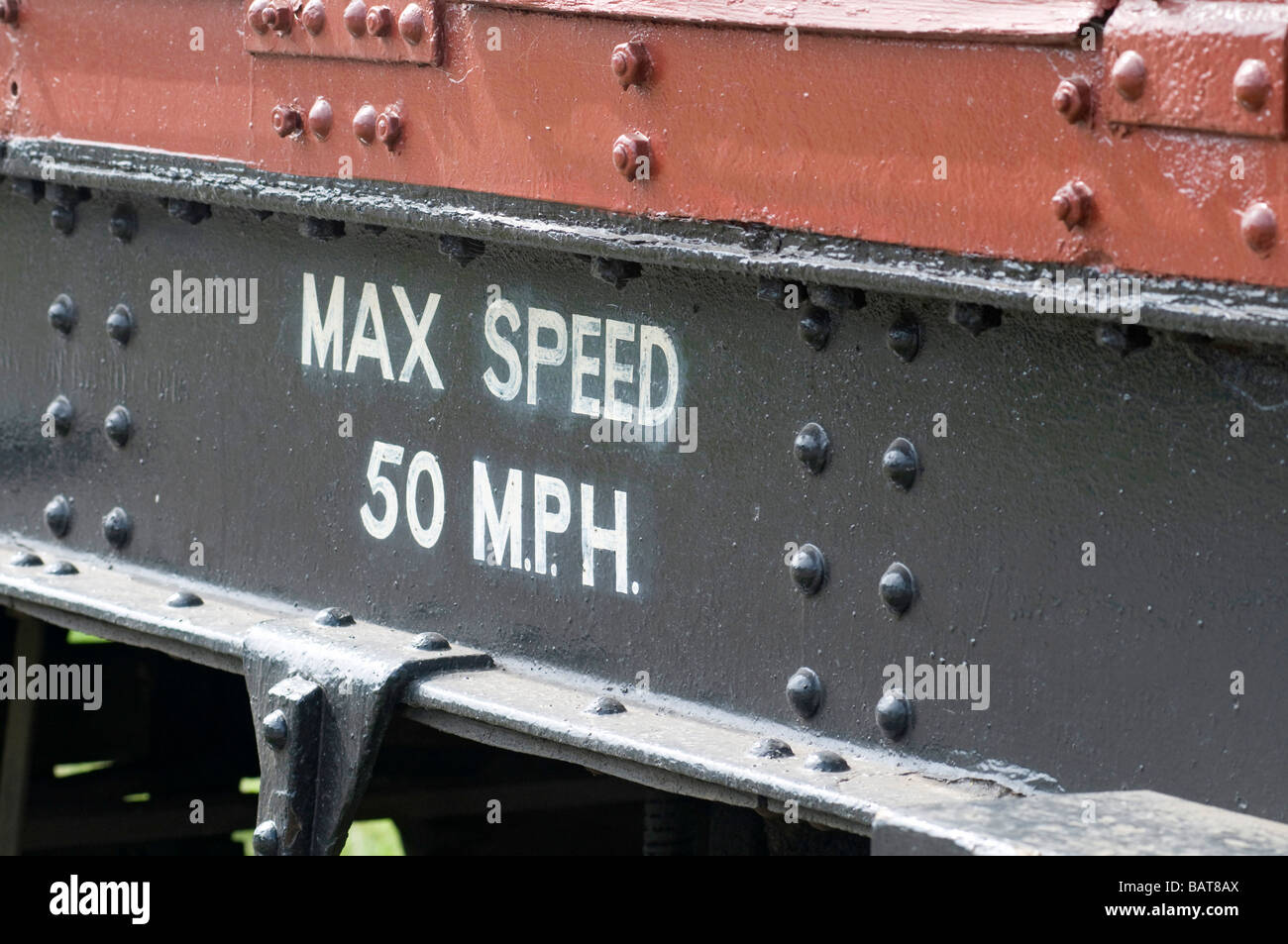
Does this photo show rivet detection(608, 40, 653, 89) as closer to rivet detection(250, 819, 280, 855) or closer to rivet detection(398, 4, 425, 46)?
rivet detection(398, 4, 425, 46)

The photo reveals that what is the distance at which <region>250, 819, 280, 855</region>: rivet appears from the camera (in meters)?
2.52

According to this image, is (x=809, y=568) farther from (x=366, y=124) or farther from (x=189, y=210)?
(x=189, y=210)

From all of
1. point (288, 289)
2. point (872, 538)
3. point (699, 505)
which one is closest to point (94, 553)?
point (288, 289)

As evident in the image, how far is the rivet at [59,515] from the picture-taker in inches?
122

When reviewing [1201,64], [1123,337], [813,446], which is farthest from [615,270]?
[1201,64]

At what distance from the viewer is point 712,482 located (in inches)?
89.1

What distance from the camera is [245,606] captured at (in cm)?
280

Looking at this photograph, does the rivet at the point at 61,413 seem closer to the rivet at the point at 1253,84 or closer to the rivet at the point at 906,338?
the rivet at the point at 906,338

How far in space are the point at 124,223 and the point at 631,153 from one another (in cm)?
112

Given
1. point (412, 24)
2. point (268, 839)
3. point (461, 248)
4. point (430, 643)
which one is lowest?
point (268, 839)

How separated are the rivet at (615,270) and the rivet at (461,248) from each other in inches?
8.6

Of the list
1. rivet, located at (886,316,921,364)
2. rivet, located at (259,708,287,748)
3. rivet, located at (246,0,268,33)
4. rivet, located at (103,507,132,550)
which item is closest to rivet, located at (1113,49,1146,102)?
rivet, located at (886,316,921,364)

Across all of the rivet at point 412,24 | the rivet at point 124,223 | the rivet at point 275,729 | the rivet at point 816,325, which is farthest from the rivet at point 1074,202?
the rivet at point 124,223
